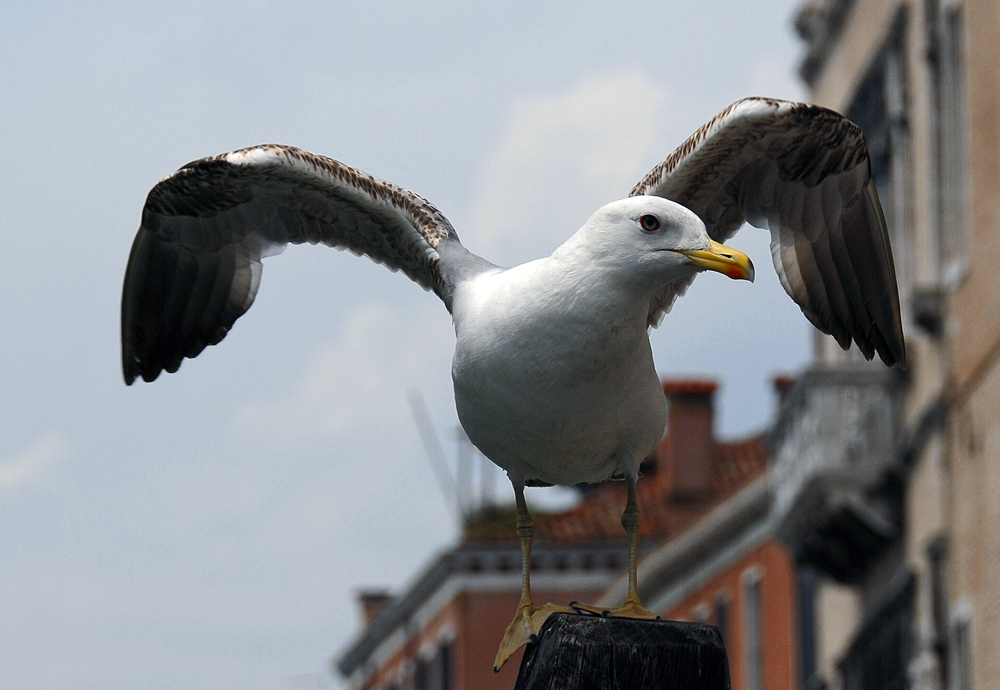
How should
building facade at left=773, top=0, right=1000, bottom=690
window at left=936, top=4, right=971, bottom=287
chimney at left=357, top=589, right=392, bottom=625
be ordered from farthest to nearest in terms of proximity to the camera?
chimney at left=357, top=589, right=392, bottom=625 < window at left=936, top=4, right=971, bottom=287 < building facade at left=773, top=0, right=1000, bottom=690

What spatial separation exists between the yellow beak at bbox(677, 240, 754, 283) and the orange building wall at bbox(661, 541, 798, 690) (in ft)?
81.1

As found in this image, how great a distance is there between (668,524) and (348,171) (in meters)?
36.6

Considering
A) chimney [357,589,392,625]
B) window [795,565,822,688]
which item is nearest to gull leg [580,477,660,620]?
window [795,565,822,688]

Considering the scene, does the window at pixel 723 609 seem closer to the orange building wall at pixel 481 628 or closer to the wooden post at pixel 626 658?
the orange building wall at pixel 481 628

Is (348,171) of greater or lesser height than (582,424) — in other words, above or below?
above

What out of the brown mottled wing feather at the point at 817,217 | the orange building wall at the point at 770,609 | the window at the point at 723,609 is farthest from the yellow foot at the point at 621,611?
the window at the point at 723,609

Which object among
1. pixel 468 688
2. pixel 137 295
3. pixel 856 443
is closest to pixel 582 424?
pixel 137 295

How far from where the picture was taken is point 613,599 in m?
42.1

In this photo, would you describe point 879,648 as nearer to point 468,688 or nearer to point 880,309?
point 880,309

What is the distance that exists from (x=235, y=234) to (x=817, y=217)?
107 inches

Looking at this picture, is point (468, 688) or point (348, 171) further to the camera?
point (468, 688)

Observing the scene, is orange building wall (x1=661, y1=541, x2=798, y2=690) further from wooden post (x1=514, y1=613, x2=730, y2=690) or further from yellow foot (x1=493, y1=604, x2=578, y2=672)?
wooden post (x1=514, y1=613, x2=730, y2=690)

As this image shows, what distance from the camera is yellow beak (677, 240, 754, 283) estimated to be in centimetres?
746

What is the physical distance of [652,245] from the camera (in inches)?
300
